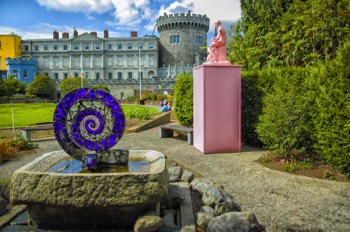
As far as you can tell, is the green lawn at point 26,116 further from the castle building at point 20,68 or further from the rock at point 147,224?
the castle building at point 20,68

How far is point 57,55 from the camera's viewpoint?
74.0 meters

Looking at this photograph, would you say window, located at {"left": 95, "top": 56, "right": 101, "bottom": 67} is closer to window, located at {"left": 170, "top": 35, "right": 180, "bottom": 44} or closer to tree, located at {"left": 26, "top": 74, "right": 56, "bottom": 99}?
tree, located at {"left": 26, "top": 74, "right": 56, "bottom": 99}

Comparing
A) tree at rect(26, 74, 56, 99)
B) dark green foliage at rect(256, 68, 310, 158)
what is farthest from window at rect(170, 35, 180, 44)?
dark green foliage at rect(256, 68, 310, 158)

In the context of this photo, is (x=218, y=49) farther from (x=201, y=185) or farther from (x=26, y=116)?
(x=26, y=116)

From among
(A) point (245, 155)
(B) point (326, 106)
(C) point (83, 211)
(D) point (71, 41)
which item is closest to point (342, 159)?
(B) point (326, 106)

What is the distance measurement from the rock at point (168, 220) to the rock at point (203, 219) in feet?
1.15

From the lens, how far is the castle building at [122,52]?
71688 mm

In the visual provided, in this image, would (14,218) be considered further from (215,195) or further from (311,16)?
(311,16)

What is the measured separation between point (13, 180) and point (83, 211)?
1.01 meters

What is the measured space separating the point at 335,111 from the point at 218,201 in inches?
140

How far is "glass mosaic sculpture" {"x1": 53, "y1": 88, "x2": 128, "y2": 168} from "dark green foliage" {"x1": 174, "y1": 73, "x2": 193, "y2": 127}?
8904 mm

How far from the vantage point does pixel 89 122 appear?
4.74m

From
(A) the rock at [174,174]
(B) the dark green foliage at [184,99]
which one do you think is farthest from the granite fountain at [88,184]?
(B) the dark green foliage at [184,99]

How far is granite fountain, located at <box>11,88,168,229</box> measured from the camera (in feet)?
13.0
